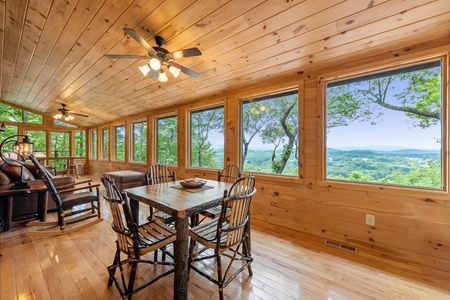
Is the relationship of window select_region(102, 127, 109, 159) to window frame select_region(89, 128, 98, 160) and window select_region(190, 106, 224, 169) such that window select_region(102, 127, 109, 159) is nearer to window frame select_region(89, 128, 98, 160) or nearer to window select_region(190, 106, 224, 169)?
window frame select_region(89, 128, 98, 160)

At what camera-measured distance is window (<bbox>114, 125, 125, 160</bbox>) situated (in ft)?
22.1

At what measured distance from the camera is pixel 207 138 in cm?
431

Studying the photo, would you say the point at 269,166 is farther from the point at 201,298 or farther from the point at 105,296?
the point at 105,296

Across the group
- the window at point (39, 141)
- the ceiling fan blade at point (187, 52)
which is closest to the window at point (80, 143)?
the window at point (39, 141)

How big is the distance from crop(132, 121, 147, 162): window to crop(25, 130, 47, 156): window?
466cm

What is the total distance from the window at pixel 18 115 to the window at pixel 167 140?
19.9ft

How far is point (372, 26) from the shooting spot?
1865 mm

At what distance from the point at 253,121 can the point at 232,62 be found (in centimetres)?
115

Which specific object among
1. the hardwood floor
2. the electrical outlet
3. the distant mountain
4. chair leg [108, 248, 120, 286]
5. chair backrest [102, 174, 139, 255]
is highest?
the distant mountain

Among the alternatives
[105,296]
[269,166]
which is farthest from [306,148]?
[105,296]

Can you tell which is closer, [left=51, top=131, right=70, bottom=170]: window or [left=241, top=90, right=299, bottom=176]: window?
[left=241, top=90, right=299, bottom=176]: window

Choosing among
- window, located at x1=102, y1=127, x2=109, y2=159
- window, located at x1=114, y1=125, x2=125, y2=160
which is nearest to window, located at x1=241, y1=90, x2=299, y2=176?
window, located at x1=114, y1=125, x2=125, y2=160

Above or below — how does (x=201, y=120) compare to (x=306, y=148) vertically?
above

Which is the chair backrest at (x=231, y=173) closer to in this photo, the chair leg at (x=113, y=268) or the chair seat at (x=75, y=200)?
the chair leg at (x=113, y=268)
